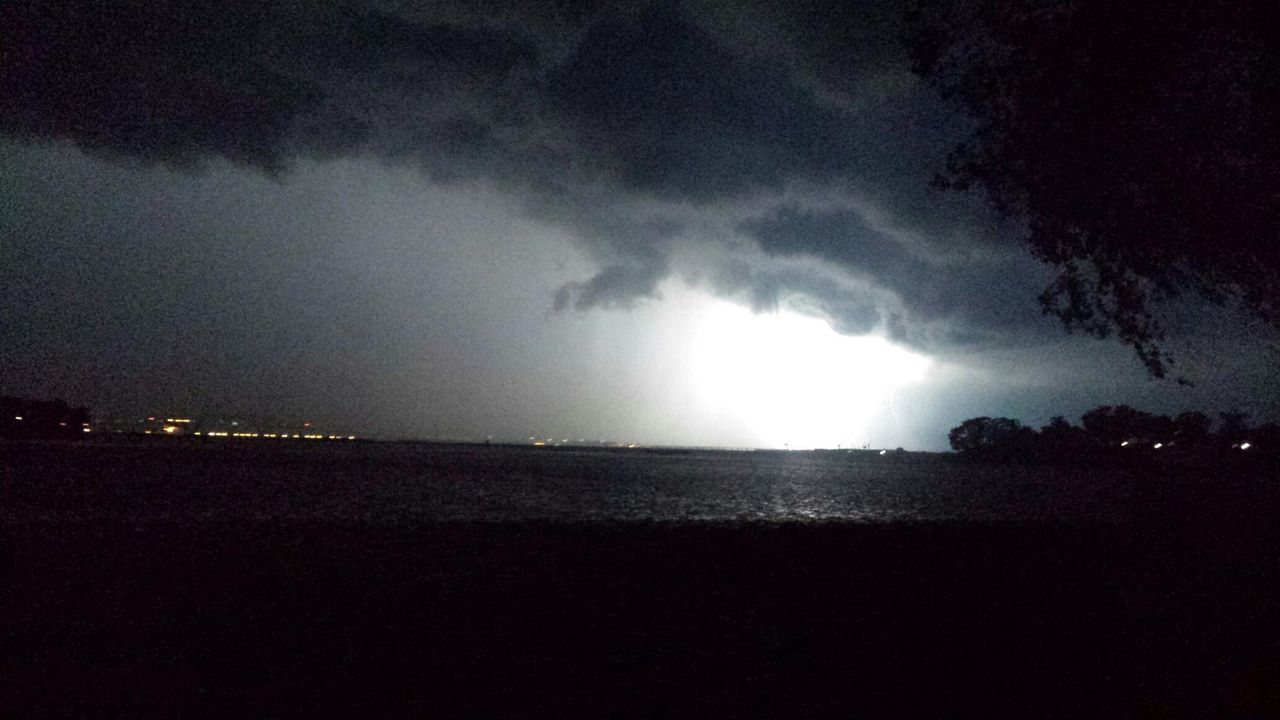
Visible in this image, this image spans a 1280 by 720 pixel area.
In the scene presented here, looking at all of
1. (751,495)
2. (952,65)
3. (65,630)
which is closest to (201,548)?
(65,630)

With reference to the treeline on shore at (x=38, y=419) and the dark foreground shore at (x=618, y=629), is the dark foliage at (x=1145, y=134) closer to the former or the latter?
the dark foreground shore at (x=618, y=629)

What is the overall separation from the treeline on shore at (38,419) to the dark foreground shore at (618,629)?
174 m

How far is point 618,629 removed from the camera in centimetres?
958

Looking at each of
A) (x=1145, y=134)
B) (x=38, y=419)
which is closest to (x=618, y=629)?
(x=1145, y=134)

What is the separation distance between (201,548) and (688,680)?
1105 cm

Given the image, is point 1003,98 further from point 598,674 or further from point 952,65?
point 598,674

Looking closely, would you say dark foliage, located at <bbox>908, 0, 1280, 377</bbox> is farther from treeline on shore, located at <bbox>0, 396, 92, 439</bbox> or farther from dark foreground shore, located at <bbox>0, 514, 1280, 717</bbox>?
treeline on shore, located at <bbox>0, 396, 92, 439</bbox>

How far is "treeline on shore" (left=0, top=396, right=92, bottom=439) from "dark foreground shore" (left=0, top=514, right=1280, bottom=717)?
17375 centimetres

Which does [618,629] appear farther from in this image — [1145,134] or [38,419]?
[38,419]

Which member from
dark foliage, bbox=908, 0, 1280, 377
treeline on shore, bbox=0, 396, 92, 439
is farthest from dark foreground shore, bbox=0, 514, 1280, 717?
treeline on shore, bbox=0, 396, 92, 439

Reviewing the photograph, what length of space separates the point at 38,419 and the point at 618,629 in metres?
194

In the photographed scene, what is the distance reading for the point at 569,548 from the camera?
52.5 ft

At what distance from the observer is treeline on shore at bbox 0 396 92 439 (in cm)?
15462

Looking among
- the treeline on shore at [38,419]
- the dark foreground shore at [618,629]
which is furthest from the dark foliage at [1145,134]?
the treeline on shore at [38,419]
